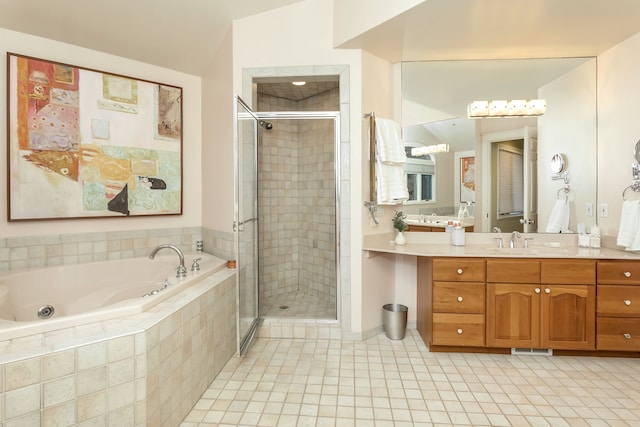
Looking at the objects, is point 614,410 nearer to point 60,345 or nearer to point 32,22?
point 60,345

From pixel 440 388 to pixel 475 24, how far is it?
95.7 inches

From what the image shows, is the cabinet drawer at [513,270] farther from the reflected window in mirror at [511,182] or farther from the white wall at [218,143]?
the white wall at [218,143]

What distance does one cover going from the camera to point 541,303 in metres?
2.55

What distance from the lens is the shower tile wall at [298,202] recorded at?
12.8 ft

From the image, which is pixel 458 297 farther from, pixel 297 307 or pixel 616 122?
pixel 616 122

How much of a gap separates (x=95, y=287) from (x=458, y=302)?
110 inches

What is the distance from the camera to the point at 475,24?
2451mm

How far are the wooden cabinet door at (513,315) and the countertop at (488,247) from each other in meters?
0.25

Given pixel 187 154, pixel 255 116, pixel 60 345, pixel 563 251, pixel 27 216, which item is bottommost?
pixel 60 345

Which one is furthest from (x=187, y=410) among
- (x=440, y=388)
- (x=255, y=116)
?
(x=255, y=116)

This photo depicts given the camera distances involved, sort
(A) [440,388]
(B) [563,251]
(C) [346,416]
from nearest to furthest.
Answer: (C) [346,416], (A) [440,388], (B) [563,251]

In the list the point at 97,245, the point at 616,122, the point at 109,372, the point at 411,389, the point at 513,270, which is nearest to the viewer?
the point at 109,372

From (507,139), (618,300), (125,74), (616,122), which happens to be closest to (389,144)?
(507,139)

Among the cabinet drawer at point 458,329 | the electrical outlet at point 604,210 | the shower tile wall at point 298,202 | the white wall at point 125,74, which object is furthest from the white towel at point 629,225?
the white wall at point 125,74
